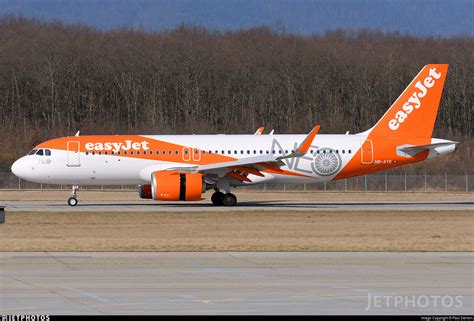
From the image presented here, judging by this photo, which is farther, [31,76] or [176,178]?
[31,76]

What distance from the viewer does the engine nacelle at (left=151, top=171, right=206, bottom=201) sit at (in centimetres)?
3978

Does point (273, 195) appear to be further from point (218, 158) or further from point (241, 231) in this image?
point (241, 231)

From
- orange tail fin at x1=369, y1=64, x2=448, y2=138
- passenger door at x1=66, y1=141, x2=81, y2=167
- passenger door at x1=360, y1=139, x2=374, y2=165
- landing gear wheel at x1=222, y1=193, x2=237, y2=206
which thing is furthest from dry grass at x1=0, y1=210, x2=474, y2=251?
orange tail fin at x1=369, y1=64, x2=448, y2=138

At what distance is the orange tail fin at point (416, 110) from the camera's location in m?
44.1

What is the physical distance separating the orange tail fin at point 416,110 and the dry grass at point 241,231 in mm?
7166

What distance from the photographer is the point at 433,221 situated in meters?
33.9

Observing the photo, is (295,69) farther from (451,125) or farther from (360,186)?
(360,186)

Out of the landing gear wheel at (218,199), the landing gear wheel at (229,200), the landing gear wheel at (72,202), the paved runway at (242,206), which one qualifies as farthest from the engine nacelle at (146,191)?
the landing gear wheel at (229,200)

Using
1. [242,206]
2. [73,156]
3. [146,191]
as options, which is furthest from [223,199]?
[73,156]

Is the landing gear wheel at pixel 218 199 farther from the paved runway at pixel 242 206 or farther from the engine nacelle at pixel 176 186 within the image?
the engine nacelle at pixel 176 186

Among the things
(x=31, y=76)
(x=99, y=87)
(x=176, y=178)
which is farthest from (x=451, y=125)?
(x=176, y=178)

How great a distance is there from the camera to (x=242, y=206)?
141 ft

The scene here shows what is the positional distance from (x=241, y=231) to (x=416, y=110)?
1706cm

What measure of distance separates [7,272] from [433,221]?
18724 mm
